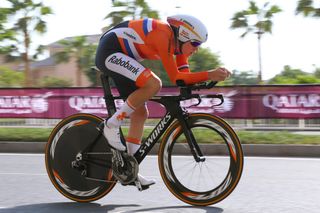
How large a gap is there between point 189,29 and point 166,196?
189cm

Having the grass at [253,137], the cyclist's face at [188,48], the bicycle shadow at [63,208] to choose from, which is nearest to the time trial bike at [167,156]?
the bicycle shadow at [63,208]

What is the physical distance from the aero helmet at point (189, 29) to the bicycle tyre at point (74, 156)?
1.22 metres

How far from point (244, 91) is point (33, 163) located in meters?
7.05

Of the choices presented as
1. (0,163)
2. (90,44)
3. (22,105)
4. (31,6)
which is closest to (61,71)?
(90,44)

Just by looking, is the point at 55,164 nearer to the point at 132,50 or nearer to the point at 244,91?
the point at 132,50

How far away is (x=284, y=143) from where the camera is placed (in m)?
10.8

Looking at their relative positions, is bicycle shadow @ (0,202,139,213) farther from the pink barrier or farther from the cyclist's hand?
the pink barrier

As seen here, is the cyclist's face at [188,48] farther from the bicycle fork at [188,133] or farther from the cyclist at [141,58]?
the bicycle fork at [188,133]

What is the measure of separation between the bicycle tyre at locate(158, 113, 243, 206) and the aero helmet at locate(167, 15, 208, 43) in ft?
2.32

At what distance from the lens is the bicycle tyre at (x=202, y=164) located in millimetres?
5113

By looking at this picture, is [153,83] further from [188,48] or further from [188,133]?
[188,133]

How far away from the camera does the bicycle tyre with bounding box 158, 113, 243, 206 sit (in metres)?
5.11

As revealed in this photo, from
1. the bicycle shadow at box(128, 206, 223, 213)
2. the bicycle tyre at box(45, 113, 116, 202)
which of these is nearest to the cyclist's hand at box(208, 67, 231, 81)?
the bicycle shadow at box(128, 206, 223, 213)

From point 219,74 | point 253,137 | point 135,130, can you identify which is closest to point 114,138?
point 135,130
